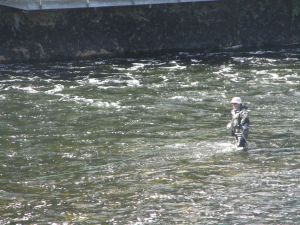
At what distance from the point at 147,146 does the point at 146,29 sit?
2323cm

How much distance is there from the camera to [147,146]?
24.3m

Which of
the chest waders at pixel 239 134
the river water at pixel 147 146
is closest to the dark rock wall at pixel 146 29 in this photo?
the river water at pixel 147 146

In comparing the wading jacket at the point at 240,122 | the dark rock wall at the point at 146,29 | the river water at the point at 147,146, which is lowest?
the river water at the point at 147,146

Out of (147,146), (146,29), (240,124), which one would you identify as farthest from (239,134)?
(146,29)

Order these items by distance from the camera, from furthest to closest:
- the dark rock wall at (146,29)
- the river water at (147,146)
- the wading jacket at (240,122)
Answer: the dark rock wall at (146,29) < the wading jacket at (240,122) < the river water at (147,146)

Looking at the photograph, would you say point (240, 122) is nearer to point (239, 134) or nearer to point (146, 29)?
point (239, 134)

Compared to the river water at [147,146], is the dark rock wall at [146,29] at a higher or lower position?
higher

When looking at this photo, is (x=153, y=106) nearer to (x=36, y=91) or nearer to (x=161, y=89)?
(x=161, y=89)

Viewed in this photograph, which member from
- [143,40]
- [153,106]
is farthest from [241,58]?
[153,106]

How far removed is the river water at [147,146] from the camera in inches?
728

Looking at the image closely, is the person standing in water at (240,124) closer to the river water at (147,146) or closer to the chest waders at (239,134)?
the chest waders at (239,134)

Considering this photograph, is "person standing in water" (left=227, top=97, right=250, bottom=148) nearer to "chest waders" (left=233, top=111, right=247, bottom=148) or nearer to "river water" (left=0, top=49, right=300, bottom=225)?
"chest waders" (left=233, top=111, right=247, bottom=148)

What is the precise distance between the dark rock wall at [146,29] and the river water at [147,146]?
3.65 metres

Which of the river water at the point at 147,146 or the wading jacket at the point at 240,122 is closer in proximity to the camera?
the river water at the point at 147,146
